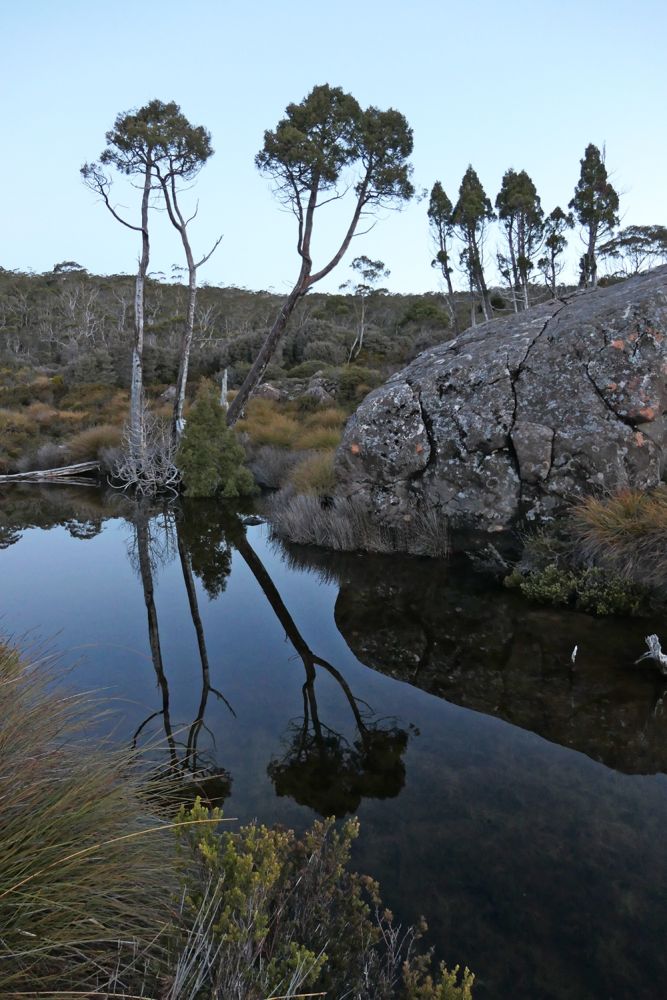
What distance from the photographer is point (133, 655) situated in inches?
237

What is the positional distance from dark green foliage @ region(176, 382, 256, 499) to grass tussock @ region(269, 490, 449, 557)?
3637 mm

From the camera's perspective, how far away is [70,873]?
206 centimetres

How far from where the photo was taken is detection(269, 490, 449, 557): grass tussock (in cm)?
898

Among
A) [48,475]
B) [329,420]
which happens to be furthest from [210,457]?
[48,475]

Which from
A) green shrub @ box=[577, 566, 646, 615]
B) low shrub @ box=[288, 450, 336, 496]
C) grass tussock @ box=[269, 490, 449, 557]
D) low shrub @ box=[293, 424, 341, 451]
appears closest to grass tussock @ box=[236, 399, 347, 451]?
low shrub @ box=[293, 424, 341, 451]

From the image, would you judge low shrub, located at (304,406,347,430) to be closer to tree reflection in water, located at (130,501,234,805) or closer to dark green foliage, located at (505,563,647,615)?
tree reflection in water, located at (130,501,234,805)

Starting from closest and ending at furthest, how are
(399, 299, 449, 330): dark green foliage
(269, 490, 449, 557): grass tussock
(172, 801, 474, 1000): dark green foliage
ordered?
(172, 801, 474, 1000): dark green foliage < (269, 490, 449, 557): grass tussock < (399, 299, 449, 330): dark green foliage

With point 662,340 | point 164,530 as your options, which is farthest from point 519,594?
point 164,530

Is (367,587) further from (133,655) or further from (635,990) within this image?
(635,990)

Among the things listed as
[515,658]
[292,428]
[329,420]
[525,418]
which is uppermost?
[525,418]

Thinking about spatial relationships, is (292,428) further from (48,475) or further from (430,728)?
(430,728)

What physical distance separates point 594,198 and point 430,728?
28.5 meters

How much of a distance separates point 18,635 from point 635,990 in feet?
19.4

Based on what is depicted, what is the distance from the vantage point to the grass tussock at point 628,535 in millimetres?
6426
